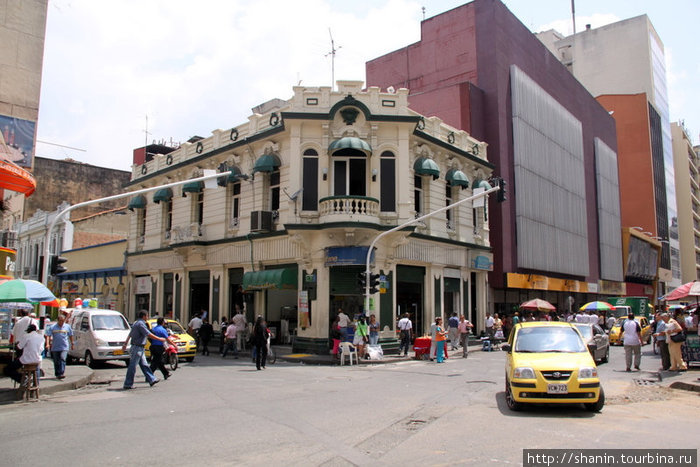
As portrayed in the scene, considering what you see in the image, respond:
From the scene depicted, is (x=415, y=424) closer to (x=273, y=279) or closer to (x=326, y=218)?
(x=326, y=218)

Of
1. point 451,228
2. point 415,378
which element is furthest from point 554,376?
point 451,228

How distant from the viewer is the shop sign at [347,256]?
22172mm

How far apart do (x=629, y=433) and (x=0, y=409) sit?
Result: 11.3m

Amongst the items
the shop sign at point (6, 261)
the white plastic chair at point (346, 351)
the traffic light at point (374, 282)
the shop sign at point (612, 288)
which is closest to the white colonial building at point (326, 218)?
the traffic light at point (374, 282)

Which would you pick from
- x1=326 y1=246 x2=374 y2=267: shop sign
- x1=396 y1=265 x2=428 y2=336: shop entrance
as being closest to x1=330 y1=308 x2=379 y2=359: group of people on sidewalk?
x1=326 y1=246 x2=374 y2=267: shop sign

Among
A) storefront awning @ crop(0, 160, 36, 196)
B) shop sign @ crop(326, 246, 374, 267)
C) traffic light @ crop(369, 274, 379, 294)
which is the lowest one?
traffic light @ crop(369, 274, 379, 294)

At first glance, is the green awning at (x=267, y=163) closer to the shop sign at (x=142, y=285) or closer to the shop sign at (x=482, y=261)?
the shop sign at (x=482, y=261)

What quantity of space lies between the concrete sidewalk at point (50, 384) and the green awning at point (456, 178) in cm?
1865

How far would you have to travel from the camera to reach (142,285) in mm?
33750

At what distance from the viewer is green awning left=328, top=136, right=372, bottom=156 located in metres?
22.4

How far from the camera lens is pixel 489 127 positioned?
3438cm

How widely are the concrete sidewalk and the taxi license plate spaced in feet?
35.5

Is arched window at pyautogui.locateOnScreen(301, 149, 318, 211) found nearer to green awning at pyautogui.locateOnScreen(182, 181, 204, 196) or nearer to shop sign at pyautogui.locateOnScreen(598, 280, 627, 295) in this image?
green awning at pyautogui.locateOnScreen(182, 181, 204, 196)

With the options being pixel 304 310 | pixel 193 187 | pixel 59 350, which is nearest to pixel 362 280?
pixel 304 310
